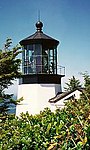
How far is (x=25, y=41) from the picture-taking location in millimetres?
24906

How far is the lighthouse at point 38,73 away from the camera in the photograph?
80.6 ft

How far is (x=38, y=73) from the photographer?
81.4 feet

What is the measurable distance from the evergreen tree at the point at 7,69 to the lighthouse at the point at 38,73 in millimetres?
4740

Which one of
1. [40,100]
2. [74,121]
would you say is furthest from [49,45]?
[74,121]

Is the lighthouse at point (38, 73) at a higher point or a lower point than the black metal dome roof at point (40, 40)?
lower

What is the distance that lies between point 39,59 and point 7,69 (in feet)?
17.1

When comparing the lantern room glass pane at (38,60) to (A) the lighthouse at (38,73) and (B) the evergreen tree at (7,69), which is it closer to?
(A) the lighthouse at (38,73)

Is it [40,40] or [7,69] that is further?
[40,40]

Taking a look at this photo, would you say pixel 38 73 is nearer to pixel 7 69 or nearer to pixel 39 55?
pixel 39 55

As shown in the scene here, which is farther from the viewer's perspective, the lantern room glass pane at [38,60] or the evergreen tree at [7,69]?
the lantern room glass pane at [38,60]

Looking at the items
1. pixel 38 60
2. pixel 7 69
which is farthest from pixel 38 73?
pixel 7 69

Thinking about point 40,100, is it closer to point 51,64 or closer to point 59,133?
point 51,64

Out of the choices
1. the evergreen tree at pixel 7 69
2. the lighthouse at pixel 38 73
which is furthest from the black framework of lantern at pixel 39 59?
the evergreen tree at pixel 7 69

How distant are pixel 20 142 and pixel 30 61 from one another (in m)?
21.1
